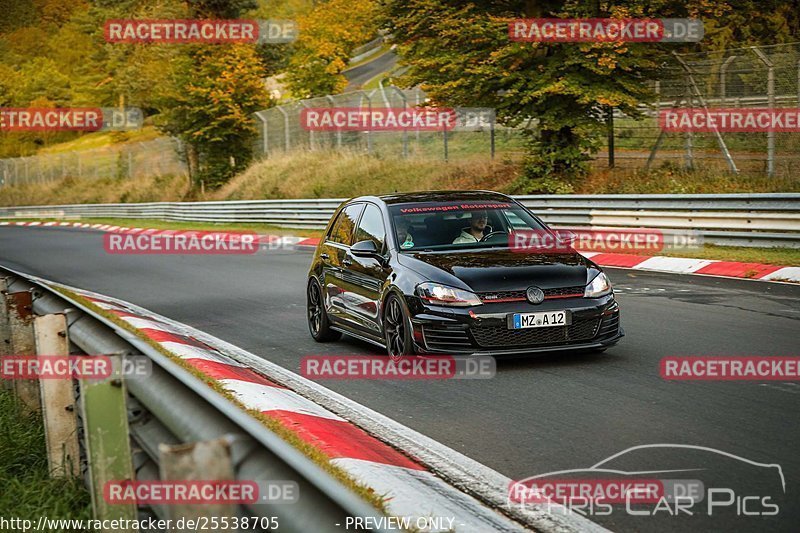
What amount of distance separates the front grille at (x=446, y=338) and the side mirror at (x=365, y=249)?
4.40ft

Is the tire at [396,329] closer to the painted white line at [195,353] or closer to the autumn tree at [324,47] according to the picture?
the painted white line at [195,353]

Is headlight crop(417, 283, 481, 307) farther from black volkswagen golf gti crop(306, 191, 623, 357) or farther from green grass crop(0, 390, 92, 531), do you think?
green grass crop(0, 390, 92, 531)

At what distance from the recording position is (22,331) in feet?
23.2

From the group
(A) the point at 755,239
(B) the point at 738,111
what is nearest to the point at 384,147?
(B) the point at 738,111

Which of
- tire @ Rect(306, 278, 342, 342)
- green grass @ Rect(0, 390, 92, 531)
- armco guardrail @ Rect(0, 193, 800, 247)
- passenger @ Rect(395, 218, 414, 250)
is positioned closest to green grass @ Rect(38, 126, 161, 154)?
armco guardrail @ Rect(0, 193, 800, 247)

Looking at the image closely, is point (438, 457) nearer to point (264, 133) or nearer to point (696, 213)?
point (696, 213)

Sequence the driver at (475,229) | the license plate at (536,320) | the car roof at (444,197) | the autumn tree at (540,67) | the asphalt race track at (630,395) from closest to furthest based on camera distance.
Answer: the asphalt race track at (630,395) → the license plate at (536,320) → the driver at (475,229) → the car roof at (444,197) → the autumn tree at (540,67)

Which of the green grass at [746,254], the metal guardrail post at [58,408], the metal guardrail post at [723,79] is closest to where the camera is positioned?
the metal guardrail post at [58,408]

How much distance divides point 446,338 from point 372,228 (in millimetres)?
2078

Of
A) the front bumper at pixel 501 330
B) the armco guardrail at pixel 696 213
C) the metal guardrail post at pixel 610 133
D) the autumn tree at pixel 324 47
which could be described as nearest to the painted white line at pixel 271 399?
the front bumper at pixel 501 330

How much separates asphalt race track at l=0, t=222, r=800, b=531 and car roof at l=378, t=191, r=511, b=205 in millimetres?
1520

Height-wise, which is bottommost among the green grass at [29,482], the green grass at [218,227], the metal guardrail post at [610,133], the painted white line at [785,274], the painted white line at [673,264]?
the green grass at [218,227]

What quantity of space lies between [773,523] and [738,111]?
61.4ft

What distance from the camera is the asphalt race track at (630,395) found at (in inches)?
232
